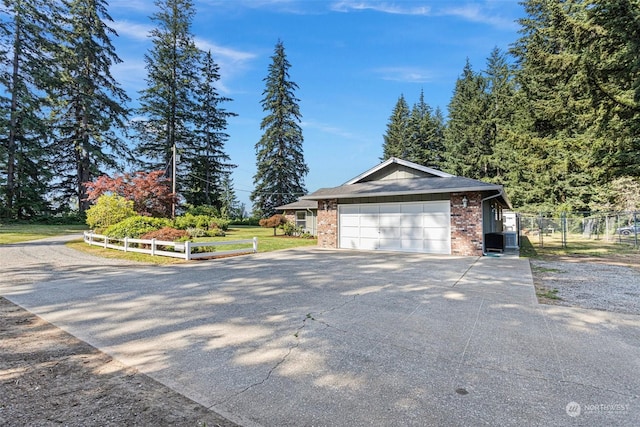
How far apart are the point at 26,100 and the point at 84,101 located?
3952mm

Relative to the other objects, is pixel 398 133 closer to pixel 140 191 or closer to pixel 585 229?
pixel 585 229

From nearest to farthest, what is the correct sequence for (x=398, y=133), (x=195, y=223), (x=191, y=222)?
(x=191, y=222) → (x=195, y=223) → (x=398, y=133)

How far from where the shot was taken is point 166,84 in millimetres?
32250

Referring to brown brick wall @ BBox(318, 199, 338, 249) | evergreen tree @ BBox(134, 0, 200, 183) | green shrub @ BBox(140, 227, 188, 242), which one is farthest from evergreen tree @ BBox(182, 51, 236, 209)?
brown brick wall @ BBox(318, 199, 338, 249)

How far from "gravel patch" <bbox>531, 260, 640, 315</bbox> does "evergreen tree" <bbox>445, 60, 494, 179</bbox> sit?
22715mm

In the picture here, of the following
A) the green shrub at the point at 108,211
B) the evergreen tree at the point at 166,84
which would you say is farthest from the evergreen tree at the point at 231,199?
the green shrub at the point at 108,211

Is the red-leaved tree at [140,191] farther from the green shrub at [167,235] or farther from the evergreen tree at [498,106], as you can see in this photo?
the evergreen tree at [498,106]

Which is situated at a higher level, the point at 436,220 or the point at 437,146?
the point at 437,146

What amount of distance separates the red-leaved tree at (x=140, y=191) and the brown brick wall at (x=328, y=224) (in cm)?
1012

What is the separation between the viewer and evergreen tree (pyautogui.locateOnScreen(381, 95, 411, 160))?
128ft

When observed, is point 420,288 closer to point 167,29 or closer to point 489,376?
point 489,376

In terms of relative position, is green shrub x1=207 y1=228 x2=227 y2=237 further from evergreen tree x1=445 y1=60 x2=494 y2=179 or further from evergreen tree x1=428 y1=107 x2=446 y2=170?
evergreen tree x1=428 y1=107 x2=446 y2=170

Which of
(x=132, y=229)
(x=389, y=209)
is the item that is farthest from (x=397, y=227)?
(x=132, y=229)

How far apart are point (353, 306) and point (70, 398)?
3.71m
